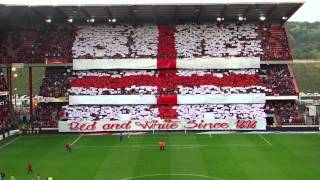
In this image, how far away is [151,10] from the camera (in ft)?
211

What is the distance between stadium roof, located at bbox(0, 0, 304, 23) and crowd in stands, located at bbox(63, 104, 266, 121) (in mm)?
11714

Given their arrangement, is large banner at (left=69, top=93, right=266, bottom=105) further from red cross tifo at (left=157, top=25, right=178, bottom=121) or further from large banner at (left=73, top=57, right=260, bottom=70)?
large banner at (left=73, top=57, right=260, bottom=70)

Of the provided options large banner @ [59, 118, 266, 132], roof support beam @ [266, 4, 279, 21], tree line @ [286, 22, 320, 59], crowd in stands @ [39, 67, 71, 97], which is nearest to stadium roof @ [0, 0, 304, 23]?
roof support beam @ [266, 4, 279, 21]

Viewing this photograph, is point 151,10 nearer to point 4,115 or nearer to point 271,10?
point 271,10

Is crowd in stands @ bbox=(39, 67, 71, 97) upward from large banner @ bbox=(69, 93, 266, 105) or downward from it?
upward

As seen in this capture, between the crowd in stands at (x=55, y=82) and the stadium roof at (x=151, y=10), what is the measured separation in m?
6.92

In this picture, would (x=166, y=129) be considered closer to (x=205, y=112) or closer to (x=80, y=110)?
(x=205, y=112)

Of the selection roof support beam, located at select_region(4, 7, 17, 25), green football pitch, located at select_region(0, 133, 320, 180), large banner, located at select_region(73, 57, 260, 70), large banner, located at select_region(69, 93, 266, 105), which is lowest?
green football pitch, located at select_region(0, 133, 320, 180)

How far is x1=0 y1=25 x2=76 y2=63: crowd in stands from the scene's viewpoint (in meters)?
65.6

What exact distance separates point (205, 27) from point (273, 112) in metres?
15.6

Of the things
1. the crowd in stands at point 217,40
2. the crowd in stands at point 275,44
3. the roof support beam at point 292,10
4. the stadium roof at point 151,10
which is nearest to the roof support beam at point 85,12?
the stadium roof at point 151,10

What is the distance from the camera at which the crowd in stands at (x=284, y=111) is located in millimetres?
59866

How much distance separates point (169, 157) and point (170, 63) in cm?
2434

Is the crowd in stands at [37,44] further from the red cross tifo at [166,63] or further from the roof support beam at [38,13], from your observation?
the red cross tifo at [166,63]
